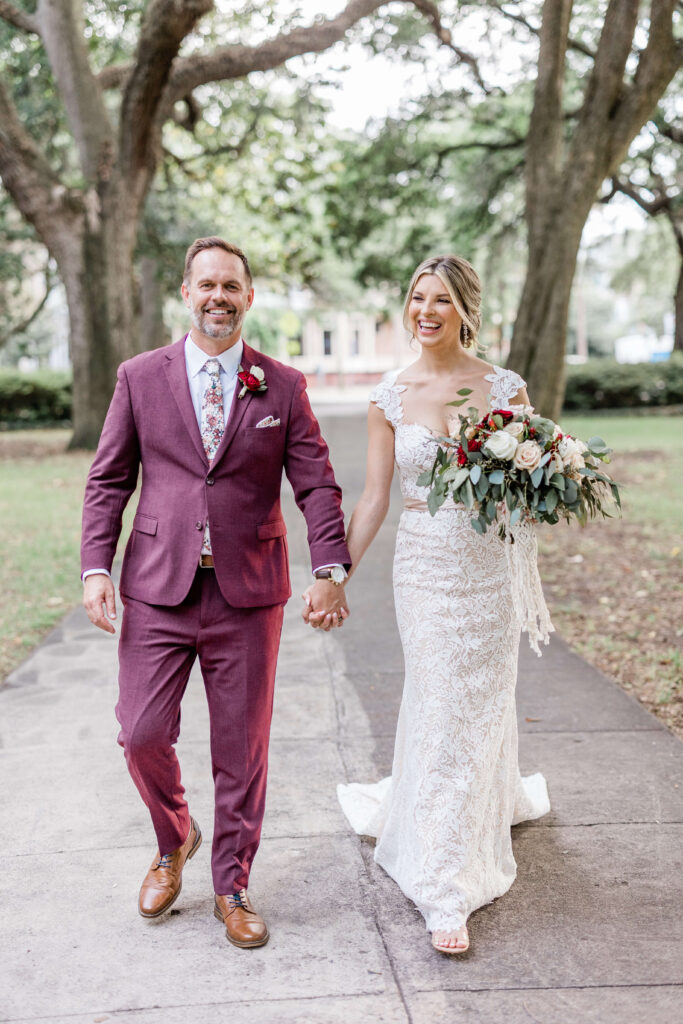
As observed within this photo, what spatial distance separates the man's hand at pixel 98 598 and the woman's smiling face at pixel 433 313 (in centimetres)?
146

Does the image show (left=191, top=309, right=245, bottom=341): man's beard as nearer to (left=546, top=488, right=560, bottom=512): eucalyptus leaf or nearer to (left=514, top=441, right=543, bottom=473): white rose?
(left=514, top=441, right=543, bottom=473): white rose

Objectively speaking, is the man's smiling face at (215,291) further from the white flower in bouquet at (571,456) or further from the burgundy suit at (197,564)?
the white flower in bouquet at (571,456)

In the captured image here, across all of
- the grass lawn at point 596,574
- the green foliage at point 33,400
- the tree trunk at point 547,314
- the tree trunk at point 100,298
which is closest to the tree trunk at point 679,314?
the grass lawn at point 596,574

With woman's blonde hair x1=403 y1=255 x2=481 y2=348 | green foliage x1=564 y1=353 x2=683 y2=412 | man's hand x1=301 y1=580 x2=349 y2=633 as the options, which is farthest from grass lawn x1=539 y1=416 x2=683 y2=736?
green foliage x1=564 y1=353 x2=683 y2=412

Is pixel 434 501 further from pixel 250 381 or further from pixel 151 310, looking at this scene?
pixel 151 310

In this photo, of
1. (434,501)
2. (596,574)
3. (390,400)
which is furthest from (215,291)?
(596,574)

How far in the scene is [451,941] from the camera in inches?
135

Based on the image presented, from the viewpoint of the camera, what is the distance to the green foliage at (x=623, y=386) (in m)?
29.0

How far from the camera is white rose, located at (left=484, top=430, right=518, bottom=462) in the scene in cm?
355

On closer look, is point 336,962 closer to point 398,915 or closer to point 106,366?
point 398,915

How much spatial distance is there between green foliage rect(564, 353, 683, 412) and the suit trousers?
1050 inches

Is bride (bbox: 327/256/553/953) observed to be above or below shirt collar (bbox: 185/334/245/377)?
below

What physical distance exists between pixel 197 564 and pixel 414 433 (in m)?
0.97

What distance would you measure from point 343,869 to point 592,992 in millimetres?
1159
